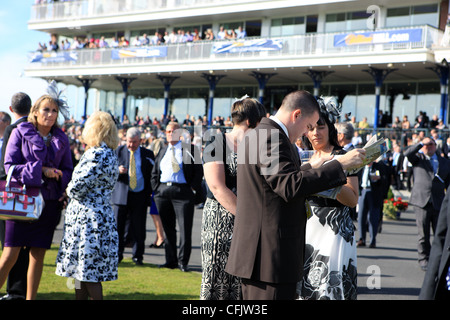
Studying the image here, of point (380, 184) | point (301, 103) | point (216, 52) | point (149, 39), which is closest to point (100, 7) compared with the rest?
point (149, 39)

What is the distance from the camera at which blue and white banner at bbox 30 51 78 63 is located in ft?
119

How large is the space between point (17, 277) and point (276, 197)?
3594mm

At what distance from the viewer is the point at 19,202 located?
16.2 feet

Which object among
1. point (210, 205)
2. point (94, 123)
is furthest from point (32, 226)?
point (210, 205)

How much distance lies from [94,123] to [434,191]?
6287 millimetres

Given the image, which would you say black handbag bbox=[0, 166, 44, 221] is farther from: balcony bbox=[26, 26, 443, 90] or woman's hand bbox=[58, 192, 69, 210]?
balcony bbox=[26, 26, 443, 90]

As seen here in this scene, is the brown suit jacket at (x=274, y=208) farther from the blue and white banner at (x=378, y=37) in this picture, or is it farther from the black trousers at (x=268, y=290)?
the blue and white banner at (x=378, y=37)

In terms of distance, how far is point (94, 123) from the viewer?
4.91m

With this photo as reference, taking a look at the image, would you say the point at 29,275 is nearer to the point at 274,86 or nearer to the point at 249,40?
the point at 249,40

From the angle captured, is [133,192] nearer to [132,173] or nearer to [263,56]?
[132,173]

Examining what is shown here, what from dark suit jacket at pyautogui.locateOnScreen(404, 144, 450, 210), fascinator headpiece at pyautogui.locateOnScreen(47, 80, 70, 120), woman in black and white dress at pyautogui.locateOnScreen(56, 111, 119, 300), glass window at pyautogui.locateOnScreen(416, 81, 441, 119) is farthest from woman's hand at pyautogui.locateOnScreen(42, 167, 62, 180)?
glass window at pyautogui.locateOnScreen(416, 81, 441, 119)

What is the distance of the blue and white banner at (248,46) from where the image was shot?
2756 cm

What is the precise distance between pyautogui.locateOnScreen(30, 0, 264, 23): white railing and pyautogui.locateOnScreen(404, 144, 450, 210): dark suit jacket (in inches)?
923

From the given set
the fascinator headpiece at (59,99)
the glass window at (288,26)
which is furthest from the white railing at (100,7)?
the fascinator headpiece at (59,99)
